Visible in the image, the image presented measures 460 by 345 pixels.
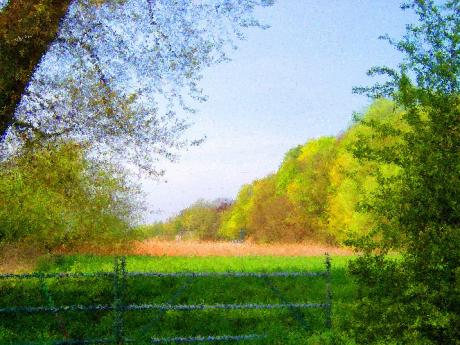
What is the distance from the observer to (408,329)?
7121mm

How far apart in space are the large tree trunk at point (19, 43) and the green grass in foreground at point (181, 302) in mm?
4724

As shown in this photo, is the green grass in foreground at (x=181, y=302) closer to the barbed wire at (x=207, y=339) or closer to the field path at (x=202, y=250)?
the barbed wire at (x=207, y=339)

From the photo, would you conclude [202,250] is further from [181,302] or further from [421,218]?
[421,218]

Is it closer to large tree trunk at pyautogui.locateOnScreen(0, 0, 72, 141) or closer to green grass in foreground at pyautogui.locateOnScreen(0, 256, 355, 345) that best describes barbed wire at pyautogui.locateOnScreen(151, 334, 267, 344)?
green grass in foreground at pyautogui.locateOnScreen(0, 256, 355, 345)

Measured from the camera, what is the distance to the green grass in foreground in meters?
11.8

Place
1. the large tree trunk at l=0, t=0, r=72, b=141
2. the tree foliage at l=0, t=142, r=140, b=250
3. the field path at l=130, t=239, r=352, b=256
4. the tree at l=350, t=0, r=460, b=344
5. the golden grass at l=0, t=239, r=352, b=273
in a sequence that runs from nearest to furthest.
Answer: the tree at l=350, t=0, r=460, b=344
the large tree trunk at l=0, t=0, r=72, b=141
the tree foliage at l=0, t=142, r=140, b=250
the golden grass at l=0, t=239, r=352, b=273
the field path at l=130, t=239, r=352, b=256

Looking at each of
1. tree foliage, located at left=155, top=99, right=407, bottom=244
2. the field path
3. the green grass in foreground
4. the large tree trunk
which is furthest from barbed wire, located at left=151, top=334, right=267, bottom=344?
tree foliage, located at left=155, top=99, right=407, bottom=244

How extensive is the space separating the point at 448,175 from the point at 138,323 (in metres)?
8.67

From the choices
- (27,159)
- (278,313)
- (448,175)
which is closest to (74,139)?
(27,159)

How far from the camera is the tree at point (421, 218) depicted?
23.1 feet

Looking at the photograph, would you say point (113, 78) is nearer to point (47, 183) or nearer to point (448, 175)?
point (47, 183)

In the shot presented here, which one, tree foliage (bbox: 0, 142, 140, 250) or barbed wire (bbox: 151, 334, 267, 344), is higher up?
tree foliage (bbox: 0, 142, 140, 250)

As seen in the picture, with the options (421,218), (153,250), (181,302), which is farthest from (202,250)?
(421,218)

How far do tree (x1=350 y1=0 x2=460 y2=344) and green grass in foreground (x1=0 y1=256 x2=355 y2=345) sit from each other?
89.6 inches
